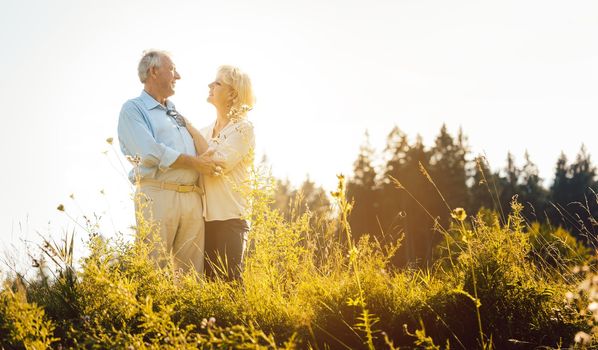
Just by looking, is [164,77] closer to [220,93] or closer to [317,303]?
[220,93]

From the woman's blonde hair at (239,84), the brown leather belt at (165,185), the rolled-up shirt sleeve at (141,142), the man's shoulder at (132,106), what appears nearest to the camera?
the rolled-up shirt sleeve at (141,142)

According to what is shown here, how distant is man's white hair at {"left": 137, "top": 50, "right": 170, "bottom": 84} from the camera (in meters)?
5.33

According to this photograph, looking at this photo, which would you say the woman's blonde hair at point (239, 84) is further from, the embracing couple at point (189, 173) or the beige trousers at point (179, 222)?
the beige trousers at point (179, 222)

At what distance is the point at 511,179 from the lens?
58969 mm

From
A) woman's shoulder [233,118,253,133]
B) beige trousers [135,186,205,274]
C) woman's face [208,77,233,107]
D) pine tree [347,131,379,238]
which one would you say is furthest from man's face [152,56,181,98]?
pine tree [347,131,379,238]

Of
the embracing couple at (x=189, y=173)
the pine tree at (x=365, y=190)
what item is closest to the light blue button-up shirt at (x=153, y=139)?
the embracing couple at (x=189, y=173)

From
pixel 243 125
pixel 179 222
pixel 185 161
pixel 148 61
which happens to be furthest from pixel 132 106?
pixel 179 222

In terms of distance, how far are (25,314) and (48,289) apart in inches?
38.9

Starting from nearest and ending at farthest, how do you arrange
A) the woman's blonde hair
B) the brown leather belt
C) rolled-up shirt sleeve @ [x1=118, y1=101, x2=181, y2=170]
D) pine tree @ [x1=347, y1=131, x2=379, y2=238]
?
rolled-up shirt sleeve @ [x1=118, y1=101, x2=181, y2=170] → the brown leather belt → the woman's blonde hair → pine tree @ [x1=347, y1=131, x2=379, y2=238]

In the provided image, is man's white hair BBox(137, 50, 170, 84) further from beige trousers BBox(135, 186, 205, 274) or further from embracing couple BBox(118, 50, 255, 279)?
beige trousers BBox(135, 186, 205, 274)

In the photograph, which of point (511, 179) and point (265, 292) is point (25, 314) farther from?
point (511, 179)

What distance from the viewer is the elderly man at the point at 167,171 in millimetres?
4762

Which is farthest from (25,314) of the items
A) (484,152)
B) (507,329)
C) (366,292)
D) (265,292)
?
(484,152)

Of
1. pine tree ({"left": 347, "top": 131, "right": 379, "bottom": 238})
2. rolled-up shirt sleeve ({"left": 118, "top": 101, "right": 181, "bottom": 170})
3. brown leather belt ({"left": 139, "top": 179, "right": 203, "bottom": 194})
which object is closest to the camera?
rolled-up shirt sleeve ({"left": 118, "top": 101, "right": 181, "bottom": 170})
